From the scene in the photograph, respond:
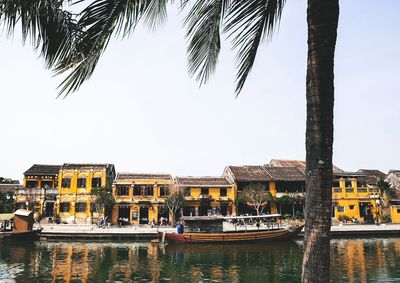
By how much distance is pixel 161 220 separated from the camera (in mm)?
38062

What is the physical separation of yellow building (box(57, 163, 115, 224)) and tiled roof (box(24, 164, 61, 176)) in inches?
174

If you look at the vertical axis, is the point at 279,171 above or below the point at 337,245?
above

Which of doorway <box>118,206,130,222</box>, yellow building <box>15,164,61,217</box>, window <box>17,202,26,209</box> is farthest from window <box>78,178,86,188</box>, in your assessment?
window <box>17,202,26,209</box>

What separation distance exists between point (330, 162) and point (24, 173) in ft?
150

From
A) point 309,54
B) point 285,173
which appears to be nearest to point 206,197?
point 285,173

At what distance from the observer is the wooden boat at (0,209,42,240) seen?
1110 inches

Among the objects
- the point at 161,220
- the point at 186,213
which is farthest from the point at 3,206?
the point at 186,213

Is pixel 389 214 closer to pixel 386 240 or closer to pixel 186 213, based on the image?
pixel 386 240

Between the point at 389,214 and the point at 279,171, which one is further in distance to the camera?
the point at 279,171

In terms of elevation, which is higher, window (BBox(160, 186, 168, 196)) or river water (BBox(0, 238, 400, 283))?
window (BBox(160, 186, 168, 196))

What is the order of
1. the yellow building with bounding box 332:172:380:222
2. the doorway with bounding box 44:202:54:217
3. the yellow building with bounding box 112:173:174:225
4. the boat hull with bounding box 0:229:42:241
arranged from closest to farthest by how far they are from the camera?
the boat hull with bounding box 0:229:42:241, the yellow building with bounding box 112:173:174:225, the doorway with bounding box 44:202:54:217, the yellow building with bounding box 332:172:380:222

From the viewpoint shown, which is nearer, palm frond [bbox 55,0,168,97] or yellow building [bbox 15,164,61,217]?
palm frond [bbox 55,0,168,97]

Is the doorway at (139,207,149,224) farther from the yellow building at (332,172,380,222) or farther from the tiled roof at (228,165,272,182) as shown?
the yellow building at (332,172,380,222)

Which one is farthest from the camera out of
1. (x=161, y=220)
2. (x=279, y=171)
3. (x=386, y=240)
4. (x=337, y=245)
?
(x=279, y=171)
